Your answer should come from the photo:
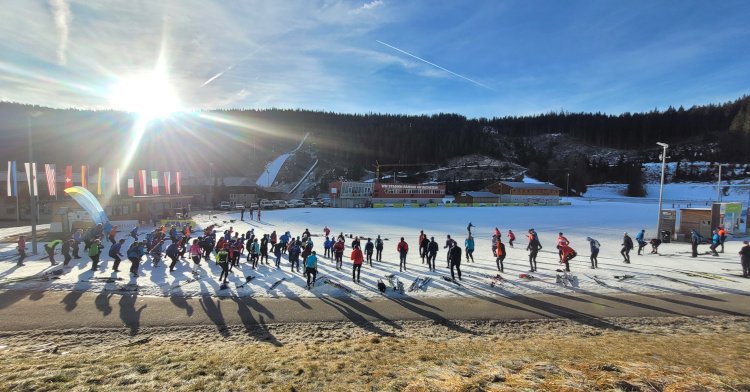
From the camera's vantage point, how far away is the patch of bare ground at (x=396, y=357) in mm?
4113

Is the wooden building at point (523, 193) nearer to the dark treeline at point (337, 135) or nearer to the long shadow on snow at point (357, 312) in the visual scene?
the dark treeline at point (337, 135)

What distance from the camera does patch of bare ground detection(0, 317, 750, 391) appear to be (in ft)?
13.5

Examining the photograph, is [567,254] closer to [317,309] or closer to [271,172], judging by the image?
[317,309]

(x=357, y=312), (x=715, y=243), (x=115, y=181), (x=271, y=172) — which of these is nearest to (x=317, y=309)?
(x=357, y=312)

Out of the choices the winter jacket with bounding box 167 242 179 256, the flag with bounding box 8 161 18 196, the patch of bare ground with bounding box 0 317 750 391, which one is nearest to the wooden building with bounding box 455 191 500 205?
the patch of bare ground with bounding box 0 317 750 391

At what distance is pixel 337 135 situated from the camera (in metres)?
139

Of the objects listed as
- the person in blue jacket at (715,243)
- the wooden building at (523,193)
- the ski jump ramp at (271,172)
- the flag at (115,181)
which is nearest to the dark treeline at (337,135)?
the ski jump ramp at (271,172)

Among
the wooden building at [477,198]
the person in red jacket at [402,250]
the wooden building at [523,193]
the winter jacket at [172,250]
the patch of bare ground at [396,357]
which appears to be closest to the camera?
the patch of bare ground at [396,357]

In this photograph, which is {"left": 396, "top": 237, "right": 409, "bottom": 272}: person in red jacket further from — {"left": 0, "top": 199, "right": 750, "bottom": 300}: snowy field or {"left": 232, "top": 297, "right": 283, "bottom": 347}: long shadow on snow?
{"left": 232, "top": 297, "right": 283, "bottom": 347}: long shadow on snow

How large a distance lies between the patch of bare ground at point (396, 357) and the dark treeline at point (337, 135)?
9437cm

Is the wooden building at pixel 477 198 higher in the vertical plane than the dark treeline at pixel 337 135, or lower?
lower

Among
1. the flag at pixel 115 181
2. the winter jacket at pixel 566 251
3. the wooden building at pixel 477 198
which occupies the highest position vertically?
the flag at pixel 115 181

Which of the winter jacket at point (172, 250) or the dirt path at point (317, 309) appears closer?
the dirt path at point (317, 309)

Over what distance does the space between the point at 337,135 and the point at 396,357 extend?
138 metres
